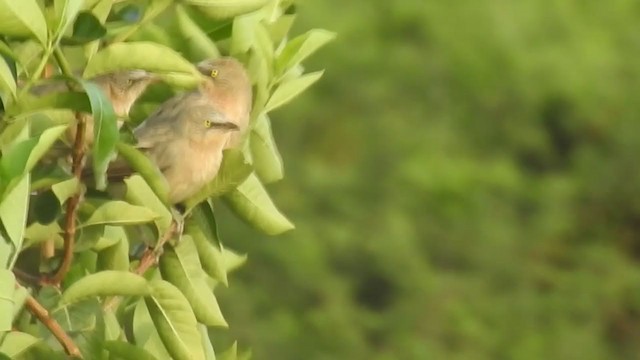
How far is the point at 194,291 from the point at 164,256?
0.06 m

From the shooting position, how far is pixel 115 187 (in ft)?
7.98

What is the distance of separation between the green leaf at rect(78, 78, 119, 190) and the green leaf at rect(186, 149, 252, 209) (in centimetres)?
30

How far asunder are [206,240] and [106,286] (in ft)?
0.92

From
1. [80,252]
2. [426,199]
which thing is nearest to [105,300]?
[80,252]

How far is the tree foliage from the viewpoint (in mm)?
2047

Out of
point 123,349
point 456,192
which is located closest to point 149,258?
point 123,349

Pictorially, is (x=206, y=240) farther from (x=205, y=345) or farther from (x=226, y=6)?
(x=226, y=6)

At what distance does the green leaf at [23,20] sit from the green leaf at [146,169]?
0.70 ft

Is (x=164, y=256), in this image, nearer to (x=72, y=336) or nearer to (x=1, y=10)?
(x=72, y=336)

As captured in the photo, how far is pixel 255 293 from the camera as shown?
1432 cm

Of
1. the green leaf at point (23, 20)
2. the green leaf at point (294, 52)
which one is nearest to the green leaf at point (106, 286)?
the green leaf at point (23, 20)

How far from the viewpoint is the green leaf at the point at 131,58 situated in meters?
2.14

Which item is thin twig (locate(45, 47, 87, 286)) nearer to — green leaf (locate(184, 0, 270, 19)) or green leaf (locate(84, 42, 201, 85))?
green leaf (locate(84, 42, 201, 85))

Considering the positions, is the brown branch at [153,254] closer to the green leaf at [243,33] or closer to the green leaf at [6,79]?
the green leaf at [243,33]
